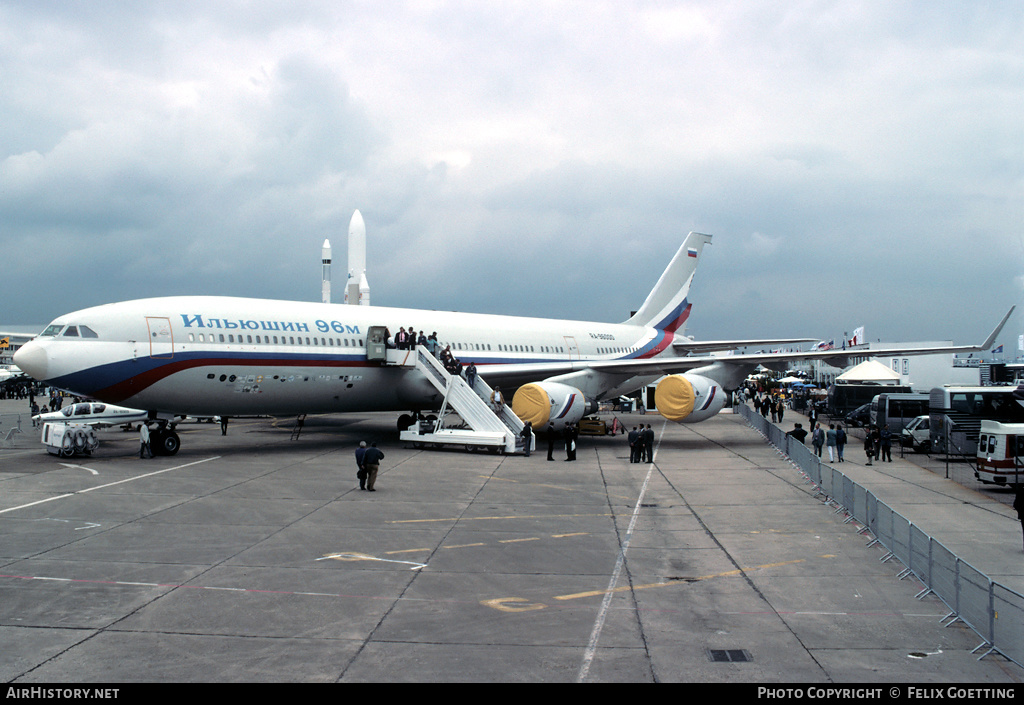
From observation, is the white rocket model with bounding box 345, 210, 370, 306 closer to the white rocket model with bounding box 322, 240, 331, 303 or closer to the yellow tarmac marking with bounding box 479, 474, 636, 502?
the white rocket model with bounding box 322, 240, 331, 303

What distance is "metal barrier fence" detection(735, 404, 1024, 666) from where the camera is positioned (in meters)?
7.90

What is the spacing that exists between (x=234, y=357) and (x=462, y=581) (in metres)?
15.3

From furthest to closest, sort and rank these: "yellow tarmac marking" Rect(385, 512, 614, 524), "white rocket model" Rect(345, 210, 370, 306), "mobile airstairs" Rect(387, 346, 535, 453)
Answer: "white rocket model" Rect(345, 210, 370, 306), "mobile airstairs" Rect(387, 346, 535, 453), "yellow tarmac marking" Rect(385, 512, 614, 524)

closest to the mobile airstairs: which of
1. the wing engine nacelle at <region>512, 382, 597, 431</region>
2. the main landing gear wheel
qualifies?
the wing engine nacelle at <region>512, 382, 597, 431</region>

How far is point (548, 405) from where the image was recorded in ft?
89.1

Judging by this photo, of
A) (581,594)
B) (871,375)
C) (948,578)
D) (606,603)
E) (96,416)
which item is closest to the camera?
(948,578)

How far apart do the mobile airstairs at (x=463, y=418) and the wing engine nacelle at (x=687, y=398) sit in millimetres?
5910

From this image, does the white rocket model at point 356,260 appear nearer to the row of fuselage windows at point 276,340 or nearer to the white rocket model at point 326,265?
the white rocket model at point 326,265

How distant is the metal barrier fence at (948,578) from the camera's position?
7.90m

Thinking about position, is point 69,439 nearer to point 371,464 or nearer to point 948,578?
point 371,464

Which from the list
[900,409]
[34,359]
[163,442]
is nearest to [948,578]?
[34,359]

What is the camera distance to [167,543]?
514 inches

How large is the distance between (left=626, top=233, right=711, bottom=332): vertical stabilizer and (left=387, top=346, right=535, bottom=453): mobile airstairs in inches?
741

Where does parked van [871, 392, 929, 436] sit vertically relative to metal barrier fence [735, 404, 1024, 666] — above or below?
above
